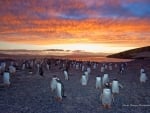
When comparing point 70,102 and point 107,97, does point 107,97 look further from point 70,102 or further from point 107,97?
point 70,102

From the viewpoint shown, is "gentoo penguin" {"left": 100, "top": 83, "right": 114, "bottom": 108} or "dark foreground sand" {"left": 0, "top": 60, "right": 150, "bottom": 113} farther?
"gentoo penguin" {"left": 100, "top": 83, "right": 114, "bottom": 108}

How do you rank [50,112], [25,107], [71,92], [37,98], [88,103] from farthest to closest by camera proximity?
[71,92] < [37,98] < [88,103] < [25,107] < [50,112]

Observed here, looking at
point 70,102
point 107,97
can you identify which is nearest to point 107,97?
point 107,97

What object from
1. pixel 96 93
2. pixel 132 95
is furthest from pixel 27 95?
pixel 132 95

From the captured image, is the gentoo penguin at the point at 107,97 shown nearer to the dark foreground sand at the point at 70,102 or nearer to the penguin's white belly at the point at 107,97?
the penguin's white belly at the point at 107,97

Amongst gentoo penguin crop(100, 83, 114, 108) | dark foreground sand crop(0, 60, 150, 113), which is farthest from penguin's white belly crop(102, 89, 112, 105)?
dark foreground sand crop(0, 60, 150, 113)

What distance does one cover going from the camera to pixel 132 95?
63.1 feet

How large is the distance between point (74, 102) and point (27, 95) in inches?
145

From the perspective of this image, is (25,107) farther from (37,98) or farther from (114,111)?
(114,111)

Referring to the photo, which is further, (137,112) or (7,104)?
(7,104)

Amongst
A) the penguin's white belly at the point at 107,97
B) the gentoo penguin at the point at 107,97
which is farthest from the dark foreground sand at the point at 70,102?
the penguin's white belly at the point at 107,97

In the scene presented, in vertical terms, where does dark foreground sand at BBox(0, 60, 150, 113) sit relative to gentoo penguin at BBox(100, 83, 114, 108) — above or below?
below

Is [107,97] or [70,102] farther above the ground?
[107,97]

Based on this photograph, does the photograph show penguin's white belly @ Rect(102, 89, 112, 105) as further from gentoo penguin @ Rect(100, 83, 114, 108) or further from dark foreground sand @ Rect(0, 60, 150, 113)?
dark foreground sand @ Rect(0, 60, 150, 113)
